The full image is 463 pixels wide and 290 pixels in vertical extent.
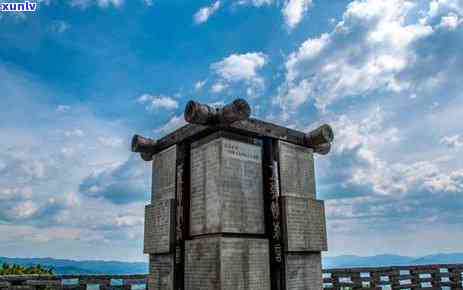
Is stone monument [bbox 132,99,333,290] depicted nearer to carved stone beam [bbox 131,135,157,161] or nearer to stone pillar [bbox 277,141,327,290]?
stone pillar [bbox 277,141,327,290]

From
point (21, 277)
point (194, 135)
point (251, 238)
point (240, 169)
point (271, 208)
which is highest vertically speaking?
point (194, 135)

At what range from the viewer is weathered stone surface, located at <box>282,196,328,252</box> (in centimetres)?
518

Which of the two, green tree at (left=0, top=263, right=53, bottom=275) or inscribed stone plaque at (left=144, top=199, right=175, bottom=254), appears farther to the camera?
green tree at (left=0, top=263, right=53, bottom=275)

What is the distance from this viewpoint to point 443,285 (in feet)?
37.2

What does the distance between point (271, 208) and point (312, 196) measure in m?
0.93

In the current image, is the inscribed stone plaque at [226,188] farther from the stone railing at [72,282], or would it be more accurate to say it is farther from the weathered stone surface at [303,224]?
the stone railing at [72,282]

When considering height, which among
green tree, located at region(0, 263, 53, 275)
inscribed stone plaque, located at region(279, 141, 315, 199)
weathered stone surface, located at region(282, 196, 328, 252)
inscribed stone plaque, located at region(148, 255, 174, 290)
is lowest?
green tree, located at region(0, 263, 53, 275)

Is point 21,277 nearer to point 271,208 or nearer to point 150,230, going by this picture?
point 150,230

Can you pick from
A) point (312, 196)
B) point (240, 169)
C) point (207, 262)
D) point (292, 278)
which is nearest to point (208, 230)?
point (207, 262)

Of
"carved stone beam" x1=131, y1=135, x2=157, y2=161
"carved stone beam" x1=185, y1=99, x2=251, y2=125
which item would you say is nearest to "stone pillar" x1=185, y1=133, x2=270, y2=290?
"carved stone beam" x1=185, y1=99, x2=251, y2=125

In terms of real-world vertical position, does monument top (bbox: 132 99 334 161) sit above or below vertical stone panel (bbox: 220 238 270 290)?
above

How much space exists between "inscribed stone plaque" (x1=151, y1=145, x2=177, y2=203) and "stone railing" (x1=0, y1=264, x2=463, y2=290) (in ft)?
12.3

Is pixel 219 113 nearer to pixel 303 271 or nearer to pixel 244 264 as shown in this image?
pixel 244 264

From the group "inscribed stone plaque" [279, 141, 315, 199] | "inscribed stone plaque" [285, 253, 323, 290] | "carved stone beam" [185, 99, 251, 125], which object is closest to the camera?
"carved stone beam" [185, 99, 251, 125]
